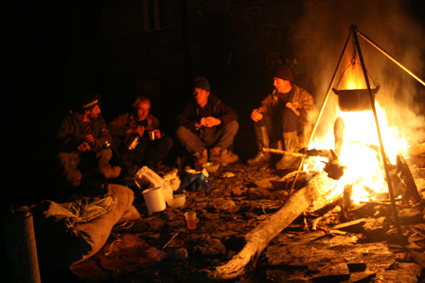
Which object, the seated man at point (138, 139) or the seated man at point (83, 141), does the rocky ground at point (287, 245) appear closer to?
the seated man at point (83, 141)

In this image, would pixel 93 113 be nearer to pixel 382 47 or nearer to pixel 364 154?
pixel 364 154

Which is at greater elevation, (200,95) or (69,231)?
(200,95)

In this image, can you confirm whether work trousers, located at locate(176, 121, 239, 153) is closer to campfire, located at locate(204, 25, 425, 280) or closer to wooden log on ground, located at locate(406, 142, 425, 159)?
campfire, located at locate(204, 25, 425, 280)

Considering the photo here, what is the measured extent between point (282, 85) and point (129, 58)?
21.8 ft

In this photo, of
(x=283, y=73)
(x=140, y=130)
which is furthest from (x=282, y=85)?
(x=140, y=130)

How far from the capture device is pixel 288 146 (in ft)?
24.3

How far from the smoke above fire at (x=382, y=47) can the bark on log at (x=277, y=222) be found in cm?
288

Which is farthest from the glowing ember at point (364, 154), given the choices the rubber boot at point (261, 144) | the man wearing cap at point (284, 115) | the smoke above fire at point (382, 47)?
the rubber boot at point (261, 144)

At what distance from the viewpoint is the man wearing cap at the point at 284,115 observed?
7.38 meters

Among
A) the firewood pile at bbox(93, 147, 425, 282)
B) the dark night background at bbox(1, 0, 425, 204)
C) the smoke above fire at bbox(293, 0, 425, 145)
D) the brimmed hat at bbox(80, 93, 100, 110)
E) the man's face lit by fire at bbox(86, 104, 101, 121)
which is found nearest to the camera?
the firewood pile at bbox(93, 147, 425, 282)

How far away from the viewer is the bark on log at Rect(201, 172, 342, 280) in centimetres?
326

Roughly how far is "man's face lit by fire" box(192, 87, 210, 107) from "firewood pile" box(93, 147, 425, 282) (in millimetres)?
2793

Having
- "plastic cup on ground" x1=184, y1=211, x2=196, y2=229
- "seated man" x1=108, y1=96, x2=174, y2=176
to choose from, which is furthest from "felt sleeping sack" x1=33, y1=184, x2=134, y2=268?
"seated man" x1=108, y1=96, x2=174, y2=176

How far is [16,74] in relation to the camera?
14.5m
